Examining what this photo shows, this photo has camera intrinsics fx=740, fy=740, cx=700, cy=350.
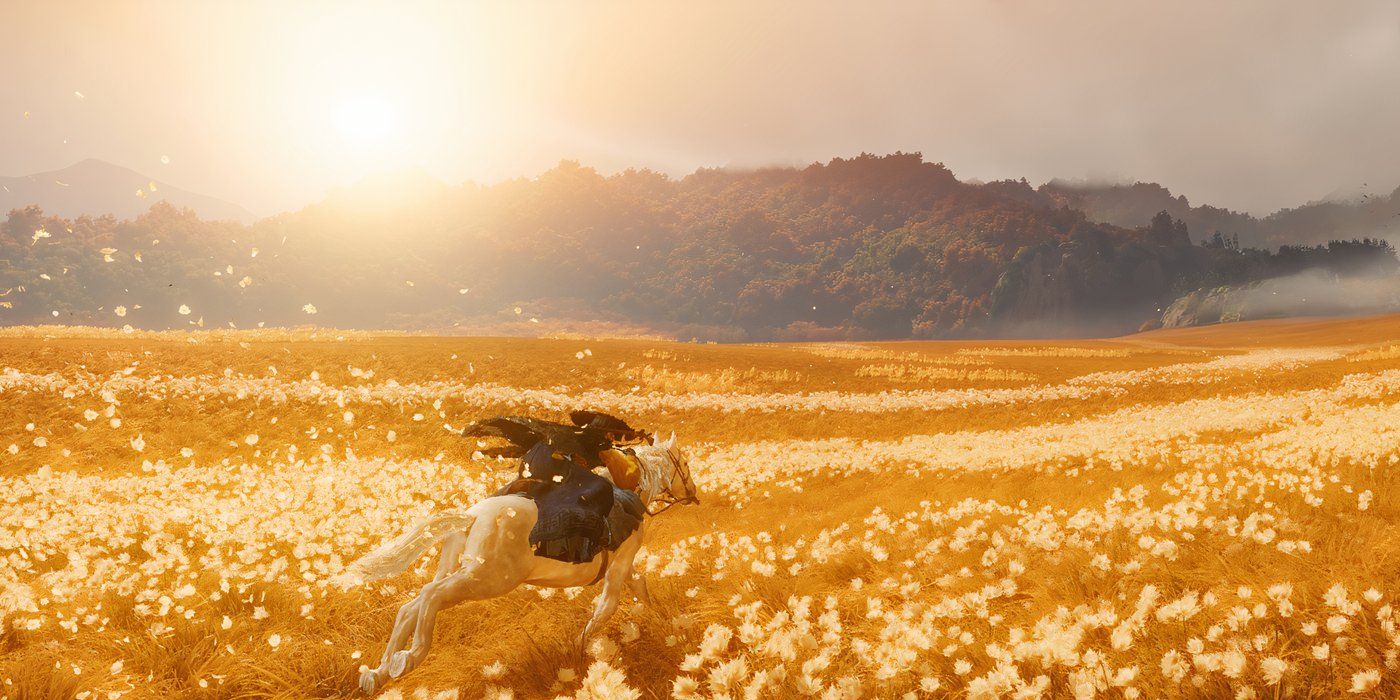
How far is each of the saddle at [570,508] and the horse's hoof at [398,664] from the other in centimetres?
125

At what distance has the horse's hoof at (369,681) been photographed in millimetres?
5723

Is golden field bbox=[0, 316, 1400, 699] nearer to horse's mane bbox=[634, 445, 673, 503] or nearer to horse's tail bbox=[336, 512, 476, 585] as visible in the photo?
horse's tail bbox=[336, 512, 476, 585]

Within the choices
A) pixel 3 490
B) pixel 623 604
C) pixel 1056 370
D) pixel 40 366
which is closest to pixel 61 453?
pixel 3 490

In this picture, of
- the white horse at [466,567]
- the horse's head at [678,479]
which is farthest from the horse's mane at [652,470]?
the white horse at [466,567]

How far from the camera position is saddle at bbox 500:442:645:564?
5.84m

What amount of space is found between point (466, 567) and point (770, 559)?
3319 millimetres

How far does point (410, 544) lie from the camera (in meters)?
5.95

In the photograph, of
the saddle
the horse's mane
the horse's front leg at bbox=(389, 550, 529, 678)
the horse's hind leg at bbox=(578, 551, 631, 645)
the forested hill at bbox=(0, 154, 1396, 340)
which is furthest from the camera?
the forested hill at bbox=(0, 154, 1396, 340)

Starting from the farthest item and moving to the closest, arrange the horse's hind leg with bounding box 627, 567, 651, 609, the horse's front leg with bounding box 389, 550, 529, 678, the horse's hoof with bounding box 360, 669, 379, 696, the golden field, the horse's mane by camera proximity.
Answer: the horse's mane, the horse's hind leg with bounding box 627, 567, 651, 609, the horse's hoof with bounding box 360, 669, 379, 696, the horse's front leg with bounding box 389, 550, 529, 678, the golden field

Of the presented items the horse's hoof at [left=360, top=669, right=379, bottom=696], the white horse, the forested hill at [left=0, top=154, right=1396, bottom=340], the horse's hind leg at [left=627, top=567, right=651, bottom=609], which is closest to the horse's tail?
the white horse

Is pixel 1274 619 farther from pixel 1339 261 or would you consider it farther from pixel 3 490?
pixel 1339 261

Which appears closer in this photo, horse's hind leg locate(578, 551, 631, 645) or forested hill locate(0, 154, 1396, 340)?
horse's hind leg locate(578, 551, 631, 645)

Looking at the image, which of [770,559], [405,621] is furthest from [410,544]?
[770,559]

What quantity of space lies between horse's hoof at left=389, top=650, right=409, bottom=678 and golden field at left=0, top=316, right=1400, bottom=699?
0.26 metres
